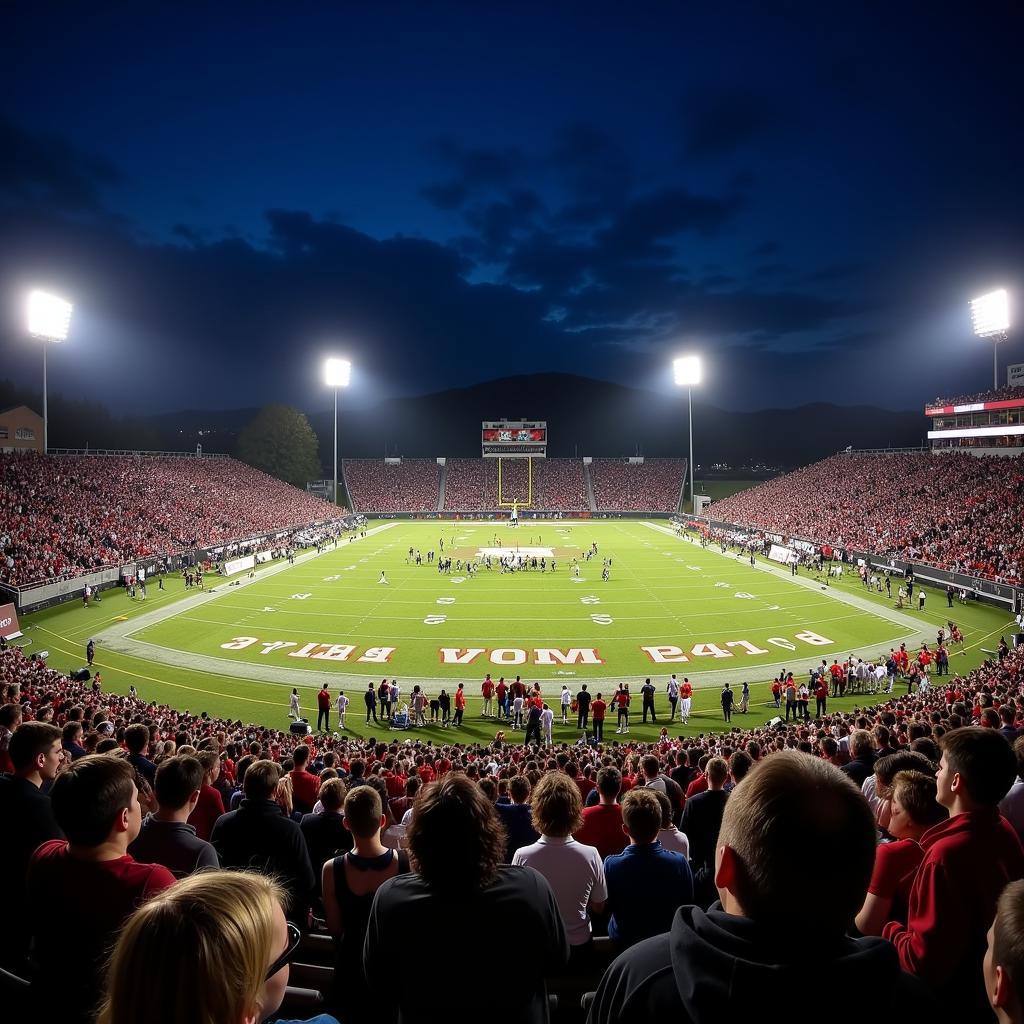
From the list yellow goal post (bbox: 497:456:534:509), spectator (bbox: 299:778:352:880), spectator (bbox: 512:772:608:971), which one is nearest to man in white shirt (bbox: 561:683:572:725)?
spectator (bbox: 299:778:352:880)

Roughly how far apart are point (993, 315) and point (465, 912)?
75.4 meters

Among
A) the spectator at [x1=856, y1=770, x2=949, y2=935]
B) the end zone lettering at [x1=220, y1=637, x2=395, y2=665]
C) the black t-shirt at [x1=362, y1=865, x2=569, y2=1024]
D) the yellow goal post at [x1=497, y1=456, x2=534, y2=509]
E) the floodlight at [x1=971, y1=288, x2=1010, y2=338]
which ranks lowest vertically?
the end zone lettering at [x1=220, y1=637, x2=395, y2=665]

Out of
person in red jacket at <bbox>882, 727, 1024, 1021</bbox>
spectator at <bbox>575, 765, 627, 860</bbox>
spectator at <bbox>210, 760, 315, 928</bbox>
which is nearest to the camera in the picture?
person in red jacket at <bbox>882, 727, 1024, 1021</bbox>

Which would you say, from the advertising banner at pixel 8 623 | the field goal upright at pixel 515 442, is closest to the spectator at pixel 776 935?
the advertising banner at pixel 8 623

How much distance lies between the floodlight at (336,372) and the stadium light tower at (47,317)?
34608mm

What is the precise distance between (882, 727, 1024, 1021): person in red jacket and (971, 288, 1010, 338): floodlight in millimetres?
72077

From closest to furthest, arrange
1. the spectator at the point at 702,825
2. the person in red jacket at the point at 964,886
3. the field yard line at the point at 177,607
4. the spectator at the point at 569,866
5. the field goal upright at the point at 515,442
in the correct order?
the person in red jacket at the point at 964,886 < the spectator at the point at 569,866 < the spectator at the point at 702,825 < the field yard line at the point at 177,607 < the field goal upright at the point at 515,442

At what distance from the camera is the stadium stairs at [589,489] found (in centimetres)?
10431

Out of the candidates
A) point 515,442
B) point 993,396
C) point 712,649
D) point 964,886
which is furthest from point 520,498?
point 964,886

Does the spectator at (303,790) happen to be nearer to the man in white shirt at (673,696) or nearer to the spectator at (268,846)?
the spectator at (268,846)

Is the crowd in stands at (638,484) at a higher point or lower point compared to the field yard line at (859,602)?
higher

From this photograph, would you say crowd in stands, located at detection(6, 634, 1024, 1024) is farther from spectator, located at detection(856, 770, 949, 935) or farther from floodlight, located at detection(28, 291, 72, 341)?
floodlight, located at detection(28, 291, 72, 341)

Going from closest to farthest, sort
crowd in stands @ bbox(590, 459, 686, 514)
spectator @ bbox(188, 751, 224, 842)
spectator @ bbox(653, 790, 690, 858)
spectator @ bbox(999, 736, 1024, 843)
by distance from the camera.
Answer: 1. spectator @ bbox(999, 736, 1024, 843)
2. spectator @ bbox(653, 790, 690, 858)
3. spectator @ bbox(188, 751, 224, 842)
4. crowd in stands @ bbox(590, 459, 686, 514)

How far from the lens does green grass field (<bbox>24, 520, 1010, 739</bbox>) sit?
23.3 metres
